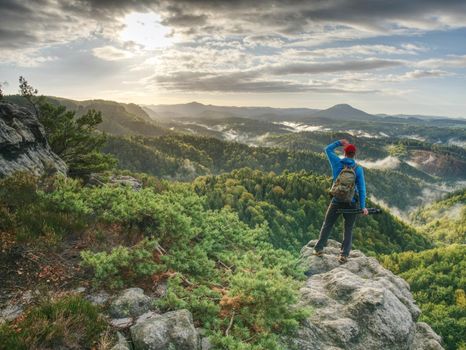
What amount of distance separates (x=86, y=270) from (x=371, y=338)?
24.7ft

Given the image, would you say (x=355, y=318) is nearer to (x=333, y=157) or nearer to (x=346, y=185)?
(x=346, y=185)

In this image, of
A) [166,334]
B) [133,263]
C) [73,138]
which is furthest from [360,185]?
[73,138]

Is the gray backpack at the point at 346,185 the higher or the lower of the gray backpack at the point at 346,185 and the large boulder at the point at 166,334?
the higher

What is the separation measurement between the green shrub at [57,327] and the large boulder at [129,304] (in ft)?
2.20

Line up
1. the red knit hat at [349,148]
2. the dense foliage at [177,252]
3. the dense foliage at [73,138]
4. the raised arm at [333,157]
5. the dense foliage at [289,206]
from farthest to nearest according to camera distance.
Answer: the dense foliage at [289,206] < the dense foliage at [73,138] < the raised arm at [333,157] < the red knit hat at [349,148] < the dense foliage at [177,252]

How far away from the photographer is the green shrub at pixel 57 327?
6051 millimetres

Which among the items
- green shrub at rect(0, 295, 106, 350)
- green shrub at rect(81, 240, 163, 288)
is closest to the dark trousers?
green shrub at rect(81, 240, 163, 288)

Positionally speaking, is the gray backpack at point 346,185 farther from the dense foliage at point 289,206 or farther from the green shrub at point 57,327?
the dense foliage at point 289,206

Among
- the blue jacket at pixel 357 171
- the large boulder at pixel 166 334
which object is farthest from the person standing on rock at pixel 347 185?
the large boulder at pixel 166 334

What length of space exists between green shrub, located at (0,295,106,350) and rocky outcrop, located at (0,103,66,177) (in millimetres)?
8966

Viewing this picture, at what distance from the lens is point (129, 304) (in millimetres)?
8203

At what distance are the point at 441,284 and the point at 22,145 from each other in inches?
3866

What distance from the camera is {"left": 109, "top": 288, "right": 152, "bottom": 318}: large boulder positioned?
8.10 meters

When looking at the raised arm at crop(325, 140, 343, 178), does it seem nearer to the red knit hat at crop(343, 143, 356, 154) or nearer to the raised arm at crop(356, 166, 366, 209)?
the red knit hat at crop(343, 143, 356, 154)
